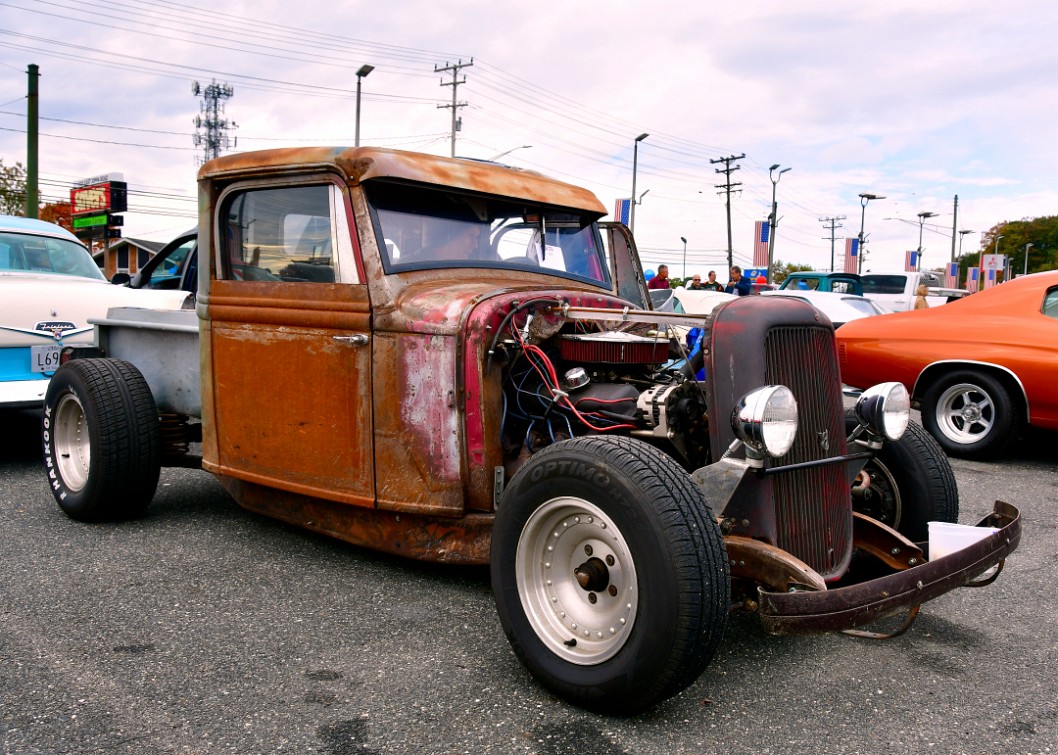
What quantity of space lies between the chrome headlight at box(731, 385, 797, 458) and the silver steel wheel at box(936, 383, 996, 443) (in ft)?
16.2

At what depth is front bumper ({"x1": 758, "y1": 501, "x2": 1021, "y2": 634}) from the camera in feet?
7.91

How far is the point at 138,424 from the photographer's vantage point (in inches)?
171

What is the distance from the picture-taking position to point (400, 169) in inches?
142

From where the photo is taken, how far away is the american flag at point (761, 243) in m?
41.4

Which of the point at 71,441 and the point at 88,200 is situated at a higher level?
the point at 88,200

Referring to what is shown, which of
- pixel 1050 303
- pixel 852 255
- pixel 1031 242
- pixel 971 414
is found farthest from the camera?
pixel 1031 242

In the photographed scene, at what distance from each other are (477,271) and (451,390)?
71cm

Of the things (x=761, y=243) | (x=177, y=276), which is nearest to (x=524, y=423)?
(x=177, y=276)

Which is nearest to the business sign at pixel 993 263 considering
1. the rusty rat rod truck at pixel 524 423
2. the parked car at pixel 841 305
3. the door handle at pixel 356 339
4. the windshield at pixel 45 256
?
the parked car at pixel 841 305

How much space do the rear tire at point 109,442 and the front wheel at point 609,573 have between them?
240 cm

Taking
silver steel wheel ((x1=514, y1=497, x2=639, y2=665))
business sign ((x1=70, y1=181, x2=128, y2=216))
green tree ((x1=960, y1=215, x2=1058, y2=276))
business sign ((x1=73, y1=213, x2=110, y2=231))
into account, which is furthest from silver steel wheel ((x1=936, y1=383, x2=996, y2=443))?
green tree ((x1=960, y1=215, x2=1058, y2=276))

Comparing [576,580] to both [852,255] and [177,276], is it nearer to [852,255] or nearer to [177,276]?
[177,276]

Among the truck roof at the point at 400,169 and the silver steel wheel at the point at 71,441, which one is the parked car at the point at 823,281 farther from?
the silver steel wheel at the point at 71,441

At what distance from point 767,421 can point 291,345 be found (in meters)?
2.10
